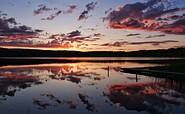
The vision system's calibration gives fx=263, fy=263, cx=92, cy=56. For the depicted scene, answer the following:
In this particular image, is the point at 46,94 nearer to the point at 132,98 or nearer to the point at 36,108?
the point at 36,108

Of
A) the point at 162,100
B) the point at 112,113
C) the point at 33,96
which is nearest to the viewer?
the point at 112,113

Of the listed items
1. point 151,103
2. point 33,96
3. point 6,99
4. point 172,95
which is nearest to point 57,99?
point 33,96

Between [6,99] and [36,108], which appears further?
[6,99]

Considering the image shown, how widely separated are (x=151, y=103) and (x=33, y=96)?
27.8 ft

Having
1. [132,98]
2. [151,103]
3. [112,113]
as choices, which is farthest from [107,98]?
[112,113]

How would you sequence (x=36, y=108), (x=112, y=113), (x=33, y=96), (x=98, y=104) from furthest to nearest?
(x=33, y=96)
(x=98, y=104)
(x=36, y=108)
(x=112, y=113)

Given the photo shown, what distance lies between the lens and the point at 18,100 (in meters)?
17.5

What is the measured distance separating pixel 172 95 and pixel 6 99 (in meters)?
11.8

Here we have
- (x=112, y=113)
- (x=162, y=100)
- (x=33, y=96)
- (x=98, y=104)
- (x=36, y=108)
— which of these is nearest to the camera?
(x=112, y=113)

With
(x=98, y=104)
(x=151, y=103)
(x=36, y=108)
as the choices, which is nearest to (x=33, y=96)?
(x=36, y=108)

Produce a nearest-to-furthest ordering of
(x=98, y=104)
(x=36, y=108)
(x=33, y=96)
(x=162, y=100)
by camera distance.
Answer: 1. (x=36, y=108)
2. (x=98, y=104)
3. (x=162, y=100)
4. (x=33, y=96)

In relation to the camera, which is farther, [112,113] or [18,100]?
[18,100]

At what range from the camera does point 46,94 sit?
20.3m

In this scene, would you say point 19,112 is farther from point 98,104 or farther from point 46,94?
point 46,94
